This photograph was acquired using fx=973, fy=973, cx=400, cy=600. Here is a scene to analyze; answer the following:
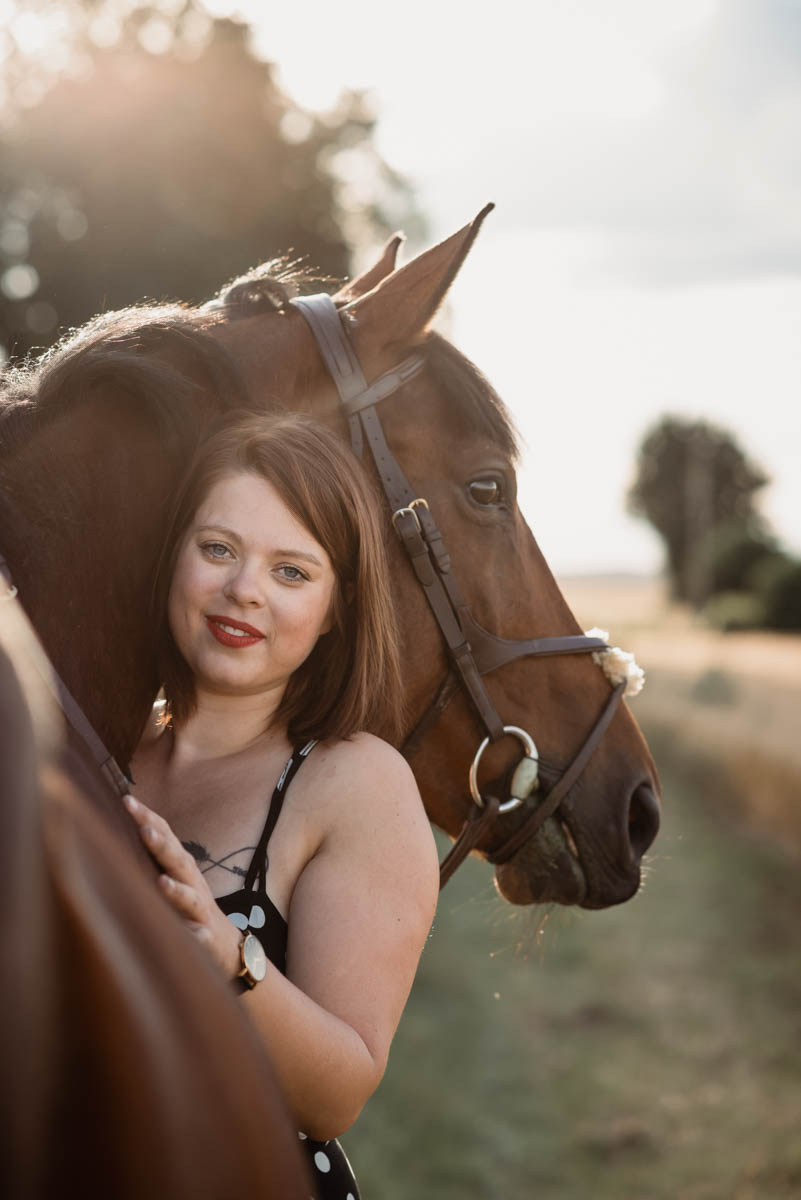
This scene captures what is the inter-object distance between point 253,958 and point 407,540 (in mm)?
1210

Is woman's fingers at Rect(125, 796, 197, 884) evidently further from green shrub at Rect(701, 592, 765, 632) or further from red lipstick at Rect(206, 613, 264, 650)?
green shrub at Rect(701, 592, 765, 632)

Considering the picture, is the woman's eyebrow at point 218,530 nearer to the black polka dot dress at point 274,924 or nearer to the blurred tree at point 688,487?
the black polka dot dress at point 274,924

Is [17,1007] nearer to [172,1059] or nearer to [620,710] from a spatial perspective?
[172,1059]

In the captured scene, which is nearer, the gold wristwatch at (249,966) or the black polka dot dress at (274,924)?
the gold wristwatch at (249,966)

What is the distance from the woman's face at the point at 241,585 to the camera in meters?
1.73

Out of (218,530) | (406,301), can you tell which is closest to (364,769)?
(218,530)

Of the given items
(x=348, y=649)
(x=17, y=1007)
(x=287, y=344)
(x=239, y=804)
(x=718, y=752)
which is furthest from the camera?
(x=718, y=752)

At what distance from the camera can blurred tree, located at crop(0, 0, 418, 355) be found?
26.5 feet

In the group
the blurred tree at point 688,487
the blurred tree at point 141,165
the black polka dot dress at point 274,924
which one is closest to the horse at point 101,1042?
the black polka dot dress at point 274,924

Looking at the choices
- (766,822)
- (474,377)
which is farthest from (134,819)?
(766,822)

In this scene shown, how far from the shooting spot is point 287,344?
2.12 m

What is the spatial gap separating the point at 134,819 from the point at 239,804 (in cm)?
42

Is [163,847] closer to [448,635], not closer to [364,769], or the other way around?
[364,769]

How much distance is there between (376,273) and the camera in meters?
2.75
